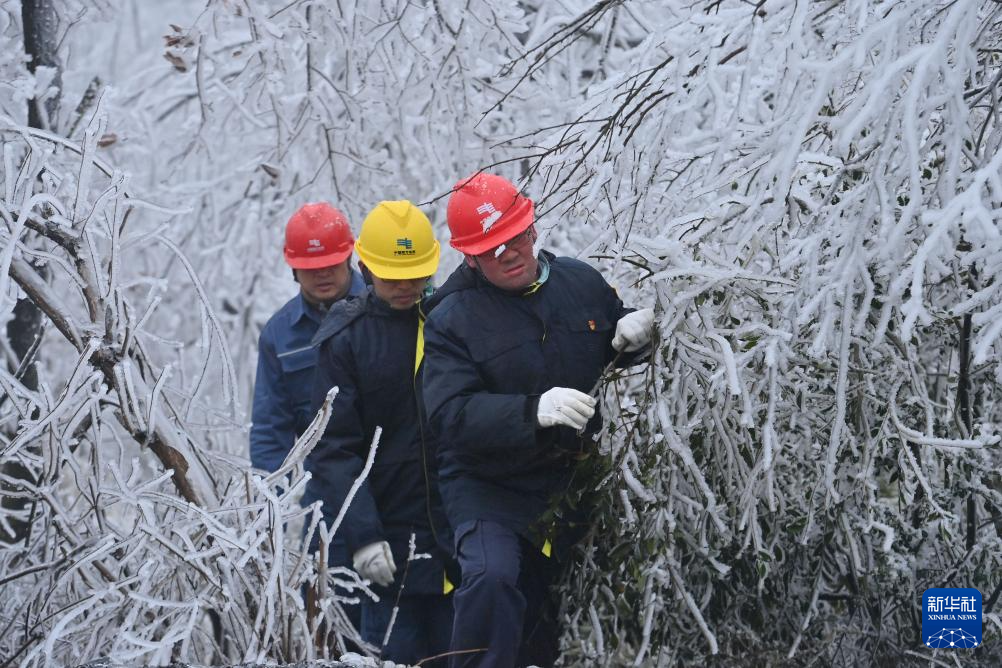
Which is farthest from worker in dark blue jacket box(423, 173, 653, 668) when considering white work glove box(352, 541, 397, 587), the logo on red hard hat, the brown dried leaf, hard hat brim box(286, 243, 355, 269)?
the brown dried leaf

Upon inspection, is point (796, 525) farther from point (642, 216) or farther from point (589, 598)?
point (642, 216)

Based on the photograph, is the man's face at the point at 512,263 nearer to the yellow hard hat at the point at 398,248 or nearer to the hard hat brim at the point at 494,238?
the hard hat brim at the point at 494,238

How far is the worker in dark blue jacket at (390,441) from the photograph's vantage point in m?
3.84

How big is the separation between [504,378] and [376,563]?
2.67 ft

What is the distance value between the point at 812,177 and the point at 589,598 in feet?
4.92

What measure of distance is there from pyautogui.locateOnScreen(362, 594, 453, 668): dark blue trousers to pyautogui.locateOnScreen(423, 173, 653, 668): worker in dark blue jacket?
1.35ft

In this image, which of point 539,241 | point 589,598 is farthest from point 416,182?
point 589,598

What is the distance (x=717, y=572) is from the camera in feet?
12.0

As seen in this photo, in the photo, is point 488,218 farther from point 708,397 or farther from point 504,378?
point 708,397

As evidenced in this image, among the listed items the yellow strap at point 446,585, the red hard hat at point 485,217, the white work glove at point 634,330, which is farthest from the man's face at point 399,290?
the yellow strap at point 446,585

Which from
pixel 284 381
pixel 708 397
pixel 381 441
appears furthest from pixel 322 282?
pixel 708 397

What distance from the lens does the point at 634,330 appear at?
3.40m

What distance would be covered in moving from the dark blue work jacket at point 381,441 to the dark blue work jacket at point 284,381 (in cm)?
56

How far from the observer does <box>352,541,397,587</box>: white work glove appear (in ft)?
12.3
